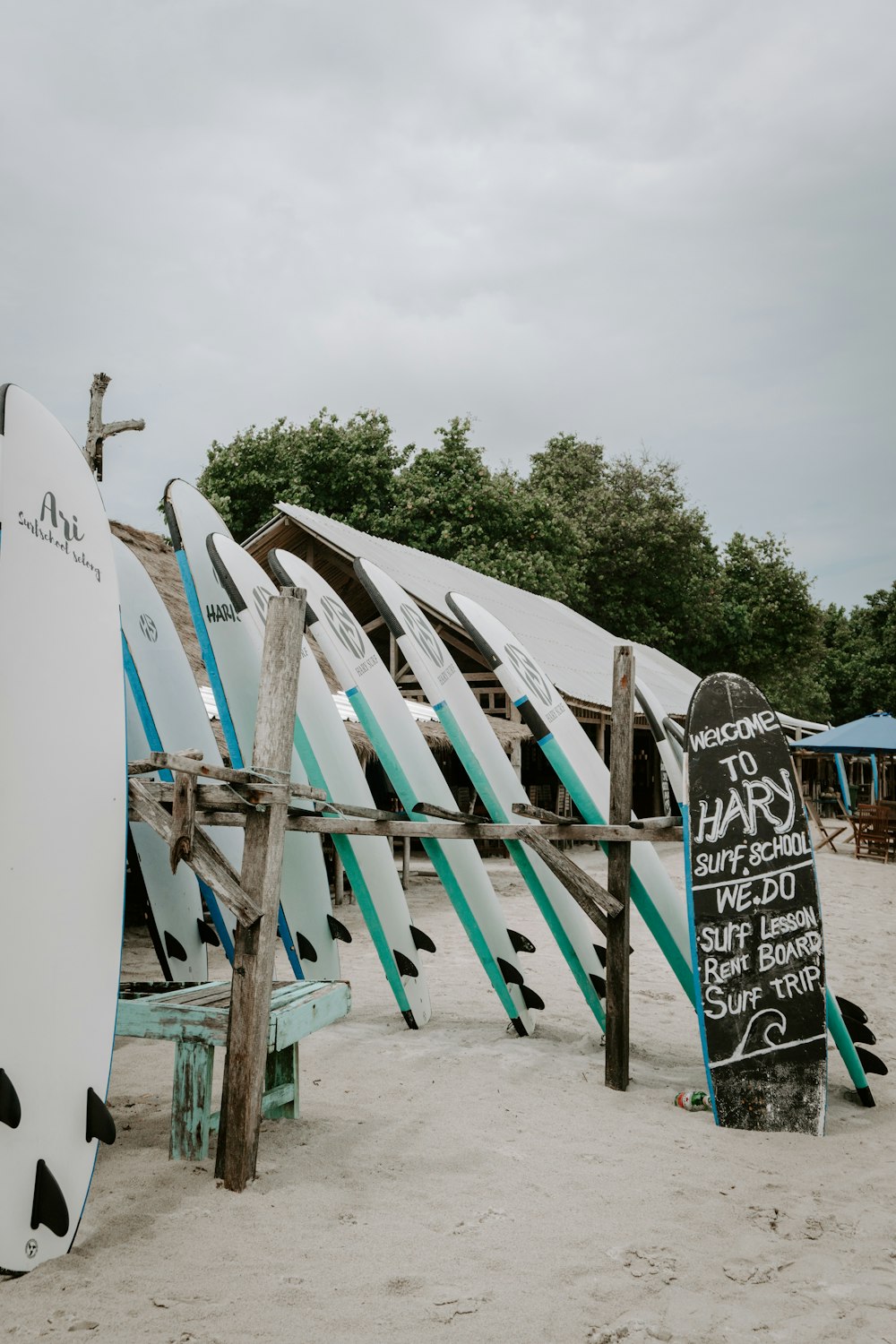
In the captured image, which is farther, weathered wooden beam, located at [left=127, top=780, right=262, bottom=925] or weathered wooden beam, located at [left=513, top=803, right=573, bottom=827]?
weathered wooden beam, located at [left=513, top=803, right=573, bottom=827]

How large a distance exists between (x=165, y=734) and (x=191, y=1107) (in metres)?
2.06

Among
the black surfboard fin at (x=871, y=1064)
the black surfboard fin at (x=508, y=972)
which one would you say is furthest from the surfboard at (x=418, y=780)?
the black surfboard fin at (x=871, y=1064)

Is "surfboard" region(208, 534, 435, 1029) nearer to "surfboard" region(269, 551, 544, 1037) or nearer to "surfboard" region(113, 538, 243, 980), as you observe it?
"surfboard" region(269, 551, 544, 1037)

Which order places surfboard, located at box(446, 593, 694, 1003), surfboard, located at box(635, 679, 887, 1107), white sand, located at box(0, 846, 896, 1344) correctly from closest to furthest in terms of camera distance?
white sand, located at box(0, 846, 896, 1344) → surfboard, located at box(635, 679, 887, 1107) → surfboard, located at box(446, 593, 694, 1003)

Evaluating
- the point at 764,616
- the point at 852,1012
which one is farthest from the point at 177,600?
the point at 764,616

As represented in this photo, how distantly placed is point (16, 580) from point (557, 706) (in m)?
2.70

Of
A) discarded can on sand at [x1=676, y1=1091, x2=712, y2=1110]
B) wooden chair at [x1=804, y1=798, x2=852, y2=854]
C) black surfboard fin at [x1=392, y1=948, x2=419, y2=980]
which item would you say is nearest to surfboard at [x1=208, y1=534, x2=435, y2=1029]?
black surfboard fin at [x1=392, y1=948, x2=419, y2=980]

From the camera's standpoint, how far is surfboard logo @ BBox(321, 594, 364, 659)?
4766 millimetres

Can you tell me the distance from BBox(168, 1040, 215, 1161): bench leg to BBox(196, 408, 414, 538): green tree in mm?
17790

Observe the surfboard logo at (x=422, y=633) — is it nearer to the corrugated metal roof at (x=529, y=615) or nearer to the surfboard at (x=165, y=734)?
the surfboard at (x=165, y=734)

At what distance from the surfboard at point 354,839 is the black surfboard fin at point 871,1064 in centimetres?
182

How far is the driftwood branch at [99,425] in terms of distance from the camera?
713 centimetres

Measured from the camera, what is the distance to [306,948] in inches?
179

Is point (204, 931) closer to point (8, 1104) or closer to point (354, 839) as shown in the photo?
point (354, 839)
